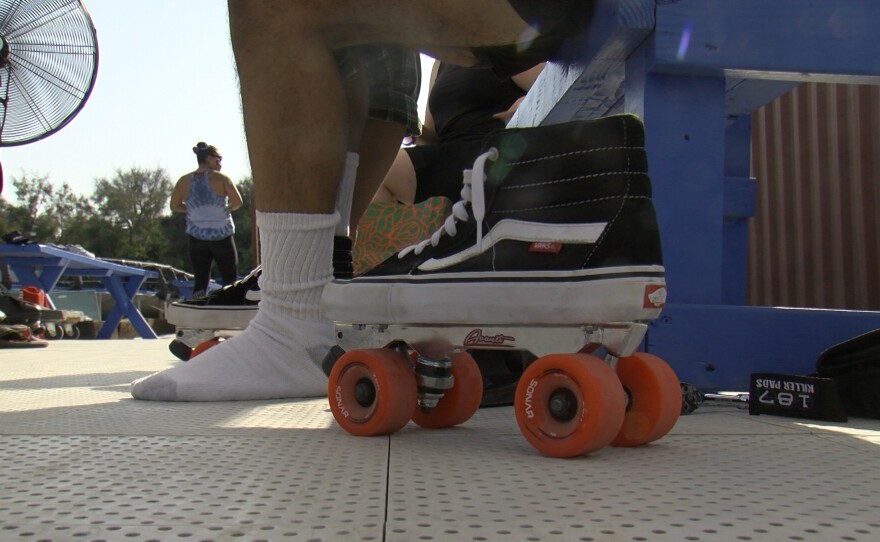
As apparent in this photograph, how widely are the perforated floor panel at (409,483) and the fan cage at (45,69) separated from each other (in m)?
3.77

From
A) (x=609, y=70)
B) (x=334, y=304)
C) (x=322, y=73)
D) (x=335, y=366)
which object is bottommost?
(x=335, y=366)

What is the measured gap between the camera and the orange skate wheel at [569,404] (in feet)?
3.06

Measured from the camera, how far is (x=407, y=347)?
124cm

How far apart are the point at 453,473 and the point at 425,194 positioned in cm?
215

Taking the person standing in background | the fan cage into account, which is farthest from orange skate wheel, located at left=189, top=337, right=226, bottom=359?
the person standing in background

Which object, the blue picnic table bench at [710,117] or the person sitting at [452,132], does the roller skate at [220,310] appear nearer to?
the person sitting at [452,132]

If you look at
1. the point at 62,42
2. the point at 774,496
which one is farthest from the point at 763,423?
the point at 62,42

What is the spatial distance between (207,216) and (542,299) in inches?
206

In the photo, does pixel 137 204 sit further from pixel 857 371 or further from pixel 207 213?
pixel 857 371

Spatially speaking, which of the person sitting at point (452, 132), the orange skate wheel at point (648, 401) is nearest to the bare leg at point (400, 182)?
the person sitting at point (452, 132)

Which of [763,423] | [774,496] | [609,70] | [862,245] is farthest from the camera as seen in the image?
[862,245]

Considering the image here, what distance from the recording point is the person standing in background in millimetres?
5891

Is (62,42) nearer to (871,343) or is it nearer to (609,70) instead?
(609,70)

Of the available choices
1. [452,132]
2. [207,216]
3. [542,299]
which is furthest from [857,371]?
[207,216]
